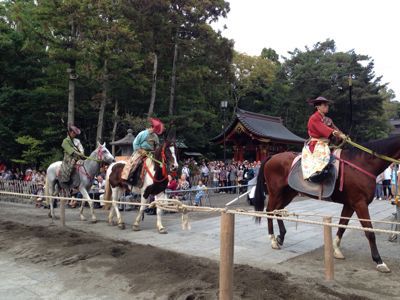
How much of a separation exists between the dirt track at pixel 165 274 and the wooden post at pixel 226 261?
61cm

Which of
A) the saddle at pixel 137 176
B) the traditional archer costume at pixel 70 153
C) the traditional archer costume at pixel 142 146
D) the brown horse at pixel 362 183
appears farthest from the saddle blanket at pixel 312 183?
the traditional archer costume at pixel 70 153

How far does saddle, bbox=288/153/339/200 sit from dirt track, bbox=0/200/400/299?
111 centimetres

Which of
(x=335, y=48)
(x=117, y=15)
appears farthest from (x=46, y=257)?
(x=335, y=48)

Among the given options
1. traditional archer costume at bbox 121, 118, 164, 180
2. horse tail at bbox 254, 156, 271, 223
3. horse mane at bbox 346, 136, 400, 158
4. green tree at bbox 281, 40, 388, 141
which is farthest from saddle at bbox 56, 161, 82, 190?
green tree at bbox 281, 40, 388, 141

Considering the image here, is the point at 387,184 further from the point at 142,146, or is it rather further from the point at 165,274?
the point at 165,274

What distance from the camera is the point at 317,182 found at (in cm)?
660

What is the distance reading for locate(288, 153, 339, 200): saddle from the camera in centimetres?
644

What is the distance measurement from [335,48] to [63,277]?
4305 centimetres

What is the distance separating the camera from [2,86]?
23.0 metres

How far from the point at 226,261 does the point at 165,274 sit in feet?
5.72

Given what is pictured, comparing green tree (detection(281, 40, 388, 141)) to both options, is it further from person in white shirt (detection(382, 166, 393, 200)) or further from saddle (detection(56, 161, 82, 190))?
saddle (detection(56, 161, 82, 190))

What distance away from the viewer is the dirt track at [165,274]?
4.53 metres

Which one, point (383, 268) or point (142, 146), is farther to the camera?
point (142, 146)

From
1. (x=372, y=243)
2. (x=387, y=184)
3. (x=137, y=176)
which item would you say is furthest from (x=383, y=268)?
(x=387, y=184)
